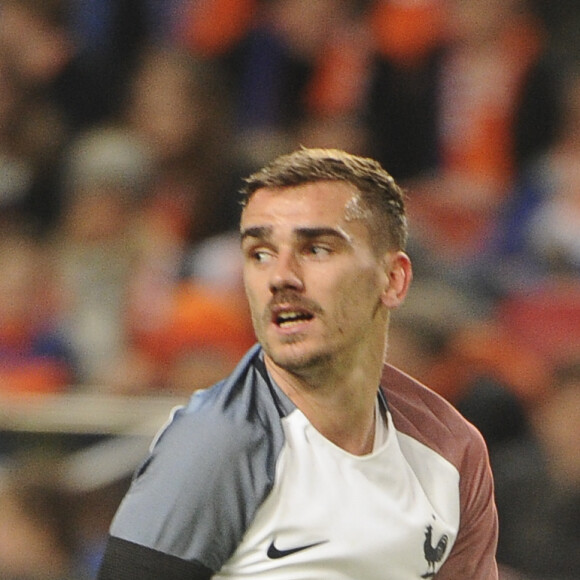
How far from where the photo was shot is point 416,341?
3.93 metres

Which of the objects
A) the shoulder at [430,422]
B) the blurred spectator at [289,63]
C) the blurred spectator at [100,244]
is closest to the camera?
the shoulder at [430,422]

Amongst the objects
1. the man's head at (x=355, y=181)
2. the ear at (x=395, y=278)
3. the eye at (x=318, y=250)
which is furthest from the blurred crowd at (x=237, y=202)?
the eye at (x=318, y=250)

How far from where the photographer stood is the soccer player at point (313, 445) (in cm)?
194

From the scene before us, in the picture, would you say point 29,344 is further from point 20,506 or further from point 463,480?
point 463,480

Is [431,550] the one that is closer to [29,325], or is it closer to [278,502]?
[278,502]

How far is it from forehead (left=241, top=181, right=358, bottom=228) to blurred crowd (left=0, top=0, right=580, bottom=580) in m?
1.70

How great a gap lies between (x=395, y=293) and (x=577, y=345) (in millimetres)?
1982

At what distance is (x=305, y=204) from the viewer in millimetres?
2135

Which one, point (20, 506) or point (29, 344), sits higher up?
point (29, 344)

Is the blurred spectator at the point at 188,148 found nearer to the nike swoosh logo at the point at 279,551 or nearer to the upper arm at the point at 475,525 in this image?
the upper arm at the point at 475,525

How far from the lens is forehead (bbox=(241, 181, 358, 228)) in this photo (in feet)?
6.97

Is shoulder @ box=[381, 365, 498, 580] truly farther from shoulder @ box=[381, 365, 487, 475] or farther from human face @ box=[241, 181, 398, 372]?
human face @ box=[241, 181, 398, 372]

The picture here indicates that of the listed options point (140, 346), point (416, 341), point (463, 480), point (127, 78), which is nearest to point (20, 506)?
point (140, 346)

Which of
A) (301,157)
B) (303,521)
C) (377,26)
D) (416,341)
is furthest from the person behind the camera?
(377,26)
